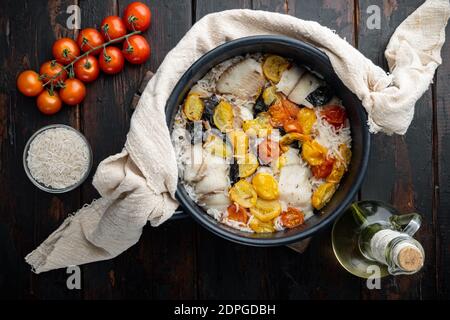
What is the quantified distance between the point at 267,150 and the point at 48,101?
63 cm

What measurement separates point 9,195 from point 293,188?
83 cm

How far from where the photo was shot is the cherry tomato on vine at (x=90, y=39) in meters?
1.40

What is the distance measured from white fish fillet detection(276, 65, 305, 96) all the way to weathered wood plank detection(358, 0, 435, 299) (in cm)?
29

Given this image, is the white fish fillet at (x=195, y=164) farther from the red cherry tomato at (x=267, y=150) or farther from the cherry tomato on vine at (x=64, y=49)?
the cherry tomato on vine at (x=64, y=49)

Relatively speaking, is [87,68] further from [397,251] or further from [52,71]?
[397,251]

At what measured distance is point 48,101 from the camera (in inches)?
55.4

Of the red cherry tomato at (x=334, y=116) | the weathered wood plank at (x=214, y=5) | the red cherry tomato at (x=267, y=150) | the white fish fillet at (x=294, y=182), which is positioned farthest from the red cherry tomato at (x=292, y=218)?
the weathered wood plank at (x=214, y=5)

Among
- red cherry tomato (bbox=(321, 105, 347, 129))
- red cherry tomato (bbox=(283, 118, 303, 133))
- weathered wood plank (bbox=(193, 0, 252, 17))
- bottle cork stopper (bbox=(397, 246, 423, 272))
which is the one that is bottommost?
bottle cork stopper (bbox=(397, 246, 423, 272))

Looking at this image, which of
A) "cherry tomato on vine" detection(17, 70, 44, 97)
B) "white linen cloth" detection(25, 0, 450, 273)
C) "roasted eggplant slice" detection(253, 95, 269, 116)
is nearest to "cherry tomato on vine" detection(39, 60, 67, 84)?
"cherry tomato on vine" detection(17, 70, 44, 97)

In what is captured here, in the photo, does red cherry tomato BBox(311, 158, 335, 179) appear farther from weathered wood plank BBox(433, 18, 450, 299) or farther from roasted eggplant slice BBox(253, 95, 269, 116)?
weathered wood plank BBox(433, 18, 450, 299)

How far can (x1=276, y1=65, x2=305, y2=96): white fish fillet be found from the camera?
127cm

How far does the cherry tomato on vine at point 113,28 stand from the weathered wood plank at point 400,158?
67cm

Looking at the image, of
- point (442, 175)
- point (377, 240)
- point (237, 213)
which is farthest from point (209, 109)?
point (442, 175)

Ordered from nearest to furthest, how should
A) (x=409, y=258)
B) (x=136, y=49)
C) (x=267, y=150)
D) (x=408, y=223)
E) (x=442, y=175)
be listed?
1. (x=409, y=258)
2. (x=408, y=223)
3. (x=267, y=150)
4. (x=136, y=49)
5. (x=442, y=175)
